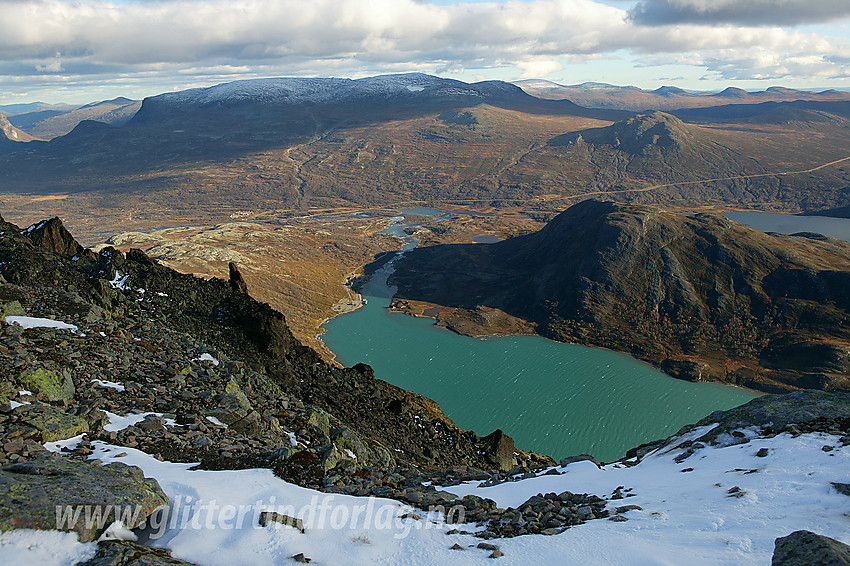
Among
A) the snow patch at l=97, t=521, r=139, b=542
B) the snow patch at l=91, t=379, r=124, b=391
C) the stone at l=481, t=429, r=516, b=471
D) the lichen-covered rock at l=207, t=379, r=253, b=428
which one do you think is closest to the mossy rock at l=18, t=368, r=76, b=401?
the snow patch at l=91, t=379, r=124, b=391

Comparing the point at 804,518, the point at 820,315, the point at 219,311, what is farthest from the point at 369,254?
the point at 804,518

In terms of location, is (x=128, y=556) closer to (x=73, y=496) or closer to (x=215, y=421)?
(x=73, y=496)

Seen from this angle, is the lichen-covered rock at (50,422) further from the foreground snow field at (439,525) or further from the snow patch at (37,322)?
the snow patch at (37,322)

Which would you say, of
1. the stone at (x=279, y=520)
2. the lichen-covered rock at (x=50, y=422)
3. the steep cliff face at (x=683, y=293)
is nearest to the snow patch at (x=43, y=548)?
the stone at (x=279, y=520)

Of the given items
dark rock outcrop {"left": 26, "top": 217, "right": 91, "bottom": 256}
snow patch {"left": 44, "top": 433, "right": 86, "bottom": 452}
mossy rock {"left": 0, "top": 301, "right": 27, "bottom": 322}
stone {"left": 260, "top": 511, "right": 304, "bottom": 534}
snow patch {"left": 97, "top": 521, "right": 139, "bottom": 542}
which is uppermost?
dark rock outcrop {"left": 26, "top": 217, "right": 91, "bottom": 256}

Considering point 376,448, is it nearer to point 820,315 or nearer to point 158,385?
point 158,385

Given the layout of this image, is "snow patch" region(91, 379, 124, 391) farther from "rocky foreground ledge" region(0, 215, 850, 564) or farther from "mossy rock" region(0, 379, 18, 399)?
"mossy rock" region(0, 379, 18, 399)
